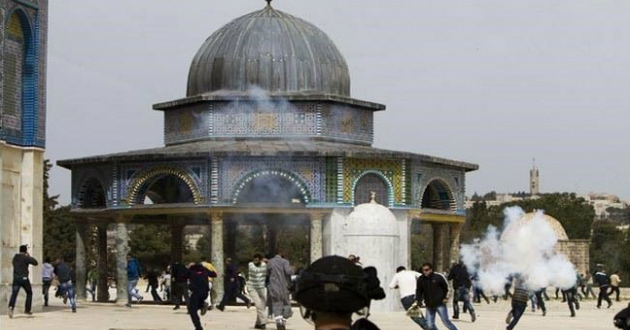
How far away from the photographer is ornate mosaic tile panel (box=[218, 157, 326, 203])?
3491cm

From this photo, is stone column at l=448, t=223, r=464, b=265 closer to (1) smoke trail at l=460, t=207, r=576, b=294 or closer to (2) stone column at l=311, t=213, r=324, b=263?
(1) smoke trail at l=460, t=207, r=576, b=294

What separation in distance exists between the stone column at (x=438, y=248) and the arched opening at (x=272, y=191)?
5.44 m

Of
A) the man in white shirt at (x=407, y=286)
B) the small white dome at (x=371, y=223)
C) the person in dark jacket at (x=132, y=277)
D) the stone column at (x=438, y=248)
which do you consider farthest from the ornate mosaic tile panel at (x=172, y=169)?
the man in white shirt at (x=407, y=286)

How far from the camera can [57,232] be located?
6931 cm

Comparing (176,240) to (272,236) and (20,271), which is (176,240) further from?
(20,271)

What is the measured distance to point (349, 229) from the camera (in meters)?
31.6

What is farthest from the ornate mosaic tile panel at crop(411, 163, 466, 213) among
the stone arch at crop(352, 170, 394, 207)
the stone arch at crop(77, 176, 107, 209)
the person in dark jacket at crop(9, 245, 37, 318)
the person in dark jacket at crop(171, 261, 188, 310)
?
the person in dark jacket at crop(9, 245, 37, 318)

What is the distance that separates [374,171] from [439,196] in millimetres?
4347

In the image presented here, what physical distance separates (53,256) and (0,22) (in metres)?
39.2

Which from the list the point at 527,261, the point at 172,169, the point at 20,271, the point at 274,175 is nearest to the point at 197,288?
the point at 20,271

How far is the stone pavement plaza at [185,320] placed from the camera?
23631 millimetres

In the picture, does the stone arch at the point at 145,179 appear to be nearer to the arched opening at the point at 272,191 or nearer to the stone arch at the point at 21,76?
the arched opening at the point at 272,191

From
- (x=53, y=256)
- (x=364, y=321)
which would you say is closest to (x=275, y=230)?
(x=53, y=256)

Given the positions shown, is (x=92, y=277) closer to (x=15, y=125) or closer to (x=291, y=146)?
(x=291, y=146)
